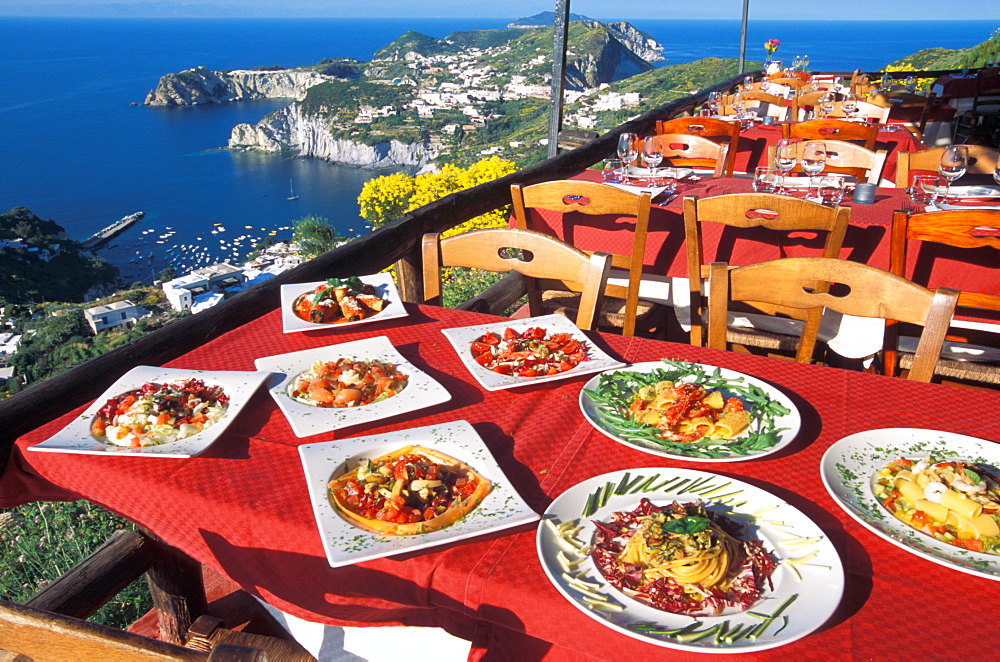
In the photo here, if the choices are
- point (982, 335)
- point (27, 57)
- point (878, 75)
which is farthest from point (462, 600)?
point (27, 57)

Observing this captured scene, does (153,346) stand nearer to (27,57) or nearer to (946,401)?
(946,401)

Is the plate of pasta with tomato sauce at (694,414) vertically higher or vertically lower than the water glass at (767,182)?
lower

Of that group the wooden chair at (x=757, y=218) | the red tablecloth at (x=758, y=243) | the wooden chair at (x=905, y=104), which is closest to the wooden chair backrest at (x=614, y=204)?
the wooden chair at (x=757, y=218)

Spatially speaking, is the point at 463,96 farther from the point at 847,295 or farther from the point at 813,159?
the point at 847,295

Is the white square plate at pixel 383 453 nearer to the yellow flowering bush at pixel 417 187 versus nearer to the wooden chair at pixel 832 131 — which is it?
the wooden chair at pixel 832 131

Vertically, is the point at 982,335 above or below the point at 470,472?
below

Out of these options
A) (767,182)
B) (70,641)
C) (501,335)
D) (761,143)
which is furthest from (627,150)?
(70,641)
